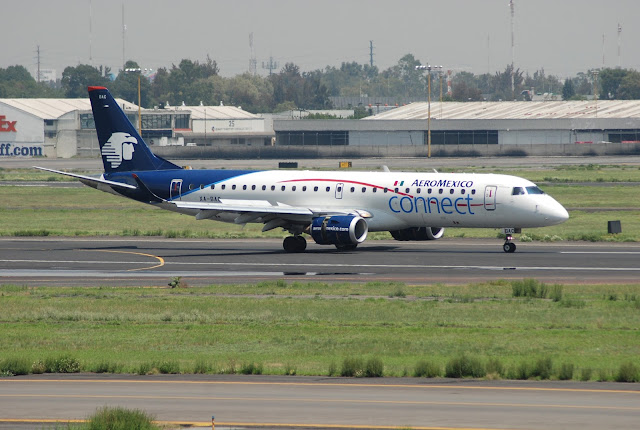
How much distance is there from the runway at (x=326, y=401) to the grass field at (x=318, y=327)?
4.23 feet

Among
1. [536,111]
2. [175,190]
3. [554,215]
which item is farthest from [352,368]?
[536,111]

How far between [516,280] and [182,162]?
393ft

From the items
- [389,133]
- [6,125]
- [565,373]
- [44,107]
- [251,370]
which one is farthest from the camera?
[44,107]

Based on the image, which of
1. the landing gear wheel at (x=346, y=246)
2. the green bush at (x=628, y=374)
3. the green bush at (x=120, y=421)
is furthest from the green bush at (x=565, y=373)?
the landing gear wheel at (x=346, y=246)

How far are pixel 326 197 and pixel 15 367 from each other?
30.8 meters

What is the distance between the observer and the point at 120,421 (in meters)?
17.6

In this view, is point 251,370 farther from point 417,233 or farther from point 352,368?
point 417,233

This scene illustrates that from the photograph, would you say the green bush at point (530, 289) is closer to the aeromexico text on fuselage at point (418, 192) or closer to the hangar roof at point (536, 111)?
the aeromexico text on fuselage at point (418, 192)

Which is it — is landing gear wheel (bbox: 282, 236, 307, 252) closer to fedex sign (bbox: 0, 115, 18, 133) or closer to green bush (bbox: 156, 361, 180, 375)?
green bush (bbox: 156, 361, 180, 375)

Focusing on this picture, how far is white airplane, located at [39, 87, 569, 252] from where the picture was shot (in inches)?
1978

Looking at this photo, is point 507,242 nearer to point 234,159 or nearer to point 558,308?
point 558,308

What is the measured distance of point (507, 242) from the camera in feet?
168

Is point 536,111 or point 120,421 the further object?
point 536,111

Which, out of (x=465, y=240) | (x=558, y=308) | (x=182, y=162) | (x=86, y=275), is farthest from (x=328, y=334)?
(x=182, y=162)
